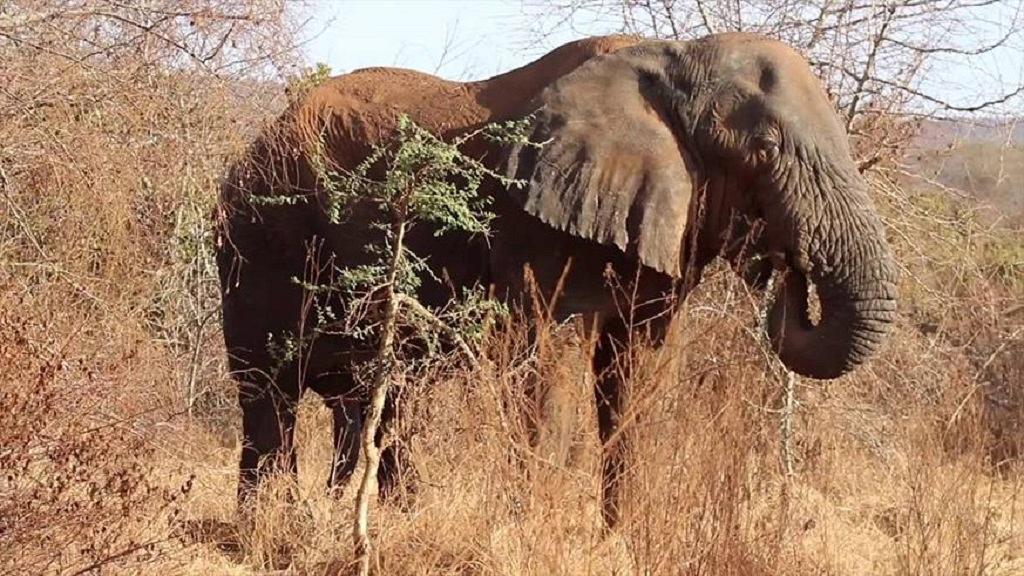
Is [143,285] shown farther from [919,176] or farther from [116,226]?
[919,176]

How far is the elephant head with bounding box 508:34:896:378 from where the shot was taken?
7.01 m

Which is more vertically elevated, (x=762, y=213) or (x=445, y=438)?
(x=762, y=213)

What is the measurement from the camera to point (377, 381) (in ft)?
19.5

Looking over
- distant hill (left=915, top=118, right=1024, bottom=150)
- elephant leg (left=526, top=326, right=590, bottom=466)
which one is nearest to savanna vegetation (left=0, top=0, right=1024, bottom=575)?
elephant leg (left=526, top=326, right=590, bottom=466)

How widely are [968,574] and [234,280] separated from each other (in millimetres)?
5124

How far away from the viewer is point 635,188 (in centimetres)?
745

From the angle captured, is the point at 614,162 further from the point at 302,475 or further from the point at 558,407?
the point at 302,475

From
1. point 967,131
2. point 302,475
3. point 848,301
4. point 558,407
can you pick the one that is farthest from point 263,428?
point 967,131

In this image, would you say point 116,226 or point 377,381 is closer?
point 377,381

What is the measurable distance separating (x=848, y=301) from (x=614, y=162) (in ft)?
4.51

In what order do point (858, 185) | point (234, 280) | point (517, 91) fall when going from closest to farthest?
point (858, 185)
point (517, 91)
point (234, 280)

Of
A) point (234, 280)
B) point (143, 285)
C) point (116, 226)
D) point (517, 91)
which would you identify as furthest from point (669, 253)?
point (143, 285)

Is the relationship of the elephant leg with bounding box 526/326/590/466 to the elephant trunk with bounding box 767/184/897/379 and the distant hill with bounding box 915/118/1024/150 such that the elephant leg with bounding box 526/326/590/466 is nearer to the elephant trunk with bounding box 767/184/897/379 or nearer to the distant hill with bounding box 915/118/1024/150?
the elephant trunk with bounding box 767/184/897/379

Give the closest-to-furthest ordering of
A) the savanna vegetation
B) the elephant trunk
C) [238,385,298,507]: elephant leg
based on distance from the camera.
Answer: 1. the savanna vegetation
2. the elephant trunk
3. [238,385,298,507]: elephant leg
